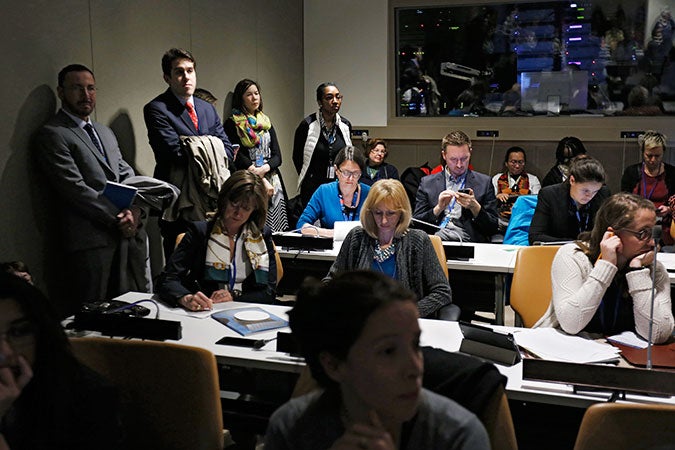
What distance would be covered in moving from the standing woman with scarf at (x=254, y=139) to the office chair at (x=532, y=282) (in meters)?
2.62

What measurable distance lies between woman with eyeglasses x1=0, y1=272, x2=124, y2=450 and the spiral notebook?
102 cm

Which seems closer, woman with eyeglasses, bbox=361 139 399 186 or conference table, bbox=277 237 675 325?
conference table, bbox=277 237 675 325

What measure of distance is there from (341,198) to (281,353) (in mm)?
2235

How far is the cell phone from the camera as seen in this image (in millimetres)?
2334

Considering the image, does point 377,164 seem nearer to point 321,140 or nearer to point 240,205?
point 321,140

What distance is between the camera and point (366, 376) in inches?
45.3

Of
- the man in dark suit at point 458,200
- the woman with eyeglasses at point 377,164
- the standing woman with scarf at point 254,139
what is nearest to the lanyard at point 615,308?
the man in dark suit at point 458,200

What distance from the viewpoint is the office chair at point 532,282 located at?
301 centimetres

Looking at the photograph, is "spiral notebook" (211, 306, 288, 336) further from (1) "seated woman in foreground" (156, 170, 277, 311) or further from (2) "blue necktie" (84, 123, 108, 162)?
(2) "blue necktie" (84, 123, 108, 162)

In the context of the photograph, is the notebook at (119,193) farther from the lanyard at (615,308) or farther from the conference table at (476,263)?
the lanyard at (615,308)

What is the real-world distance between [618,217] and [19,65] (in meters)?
3.11

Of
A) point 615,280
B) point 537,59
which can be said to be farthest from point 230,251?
point 537,59

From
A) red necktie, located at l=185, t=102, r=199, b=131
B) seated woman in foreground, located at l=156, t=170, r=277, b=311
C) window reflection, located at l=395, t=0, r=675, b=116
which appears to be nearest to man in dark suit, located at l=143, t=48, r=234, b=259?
red necktie, located at l=185, t=102, r=199, b=131

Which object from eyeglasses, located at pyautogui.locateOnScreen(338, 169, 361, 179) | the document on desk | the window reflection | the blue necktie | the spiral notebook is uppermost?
the window reflection
